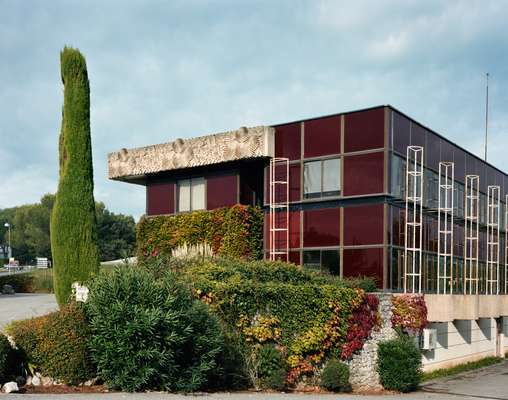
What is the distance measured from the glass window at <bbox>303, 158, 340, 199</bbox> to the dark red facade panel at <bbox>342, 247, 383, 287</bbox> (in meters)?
2.24

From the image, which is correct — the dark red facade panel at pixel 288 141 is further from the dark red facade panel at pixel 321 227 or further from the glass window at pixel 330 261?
the glass window at pixel 330 261

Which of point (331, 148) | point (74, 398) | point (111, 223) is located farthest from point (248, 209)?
point (111, 223)

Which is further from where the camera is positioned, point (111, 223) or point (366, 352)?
point (111, 223)

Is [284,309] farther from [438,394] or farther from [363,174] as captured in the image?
[363,174]

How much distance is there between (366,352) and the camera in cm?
2008

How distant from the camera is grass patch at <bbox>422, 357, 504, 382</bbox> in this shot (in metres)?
24.2

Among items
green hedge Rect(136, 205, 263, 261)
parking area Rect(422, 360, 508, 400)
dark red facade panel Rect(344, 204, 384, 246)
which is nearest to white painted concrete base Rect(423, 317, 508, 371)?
parking area Rect(422, 360, 508, 400)

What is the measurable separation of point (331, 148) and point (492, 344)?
1435 cm

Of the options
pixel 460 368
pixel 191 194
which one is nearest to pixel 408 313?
pixel 460 368

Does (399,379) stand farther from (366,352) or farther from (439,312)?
(439,312)

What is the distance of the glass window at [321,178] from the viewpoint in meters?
23.8

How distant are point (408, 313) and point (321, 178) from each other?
18.8 feet

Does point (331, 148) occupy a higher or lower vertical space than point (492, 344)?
higher

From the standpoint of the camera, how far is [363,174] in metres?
23.1
